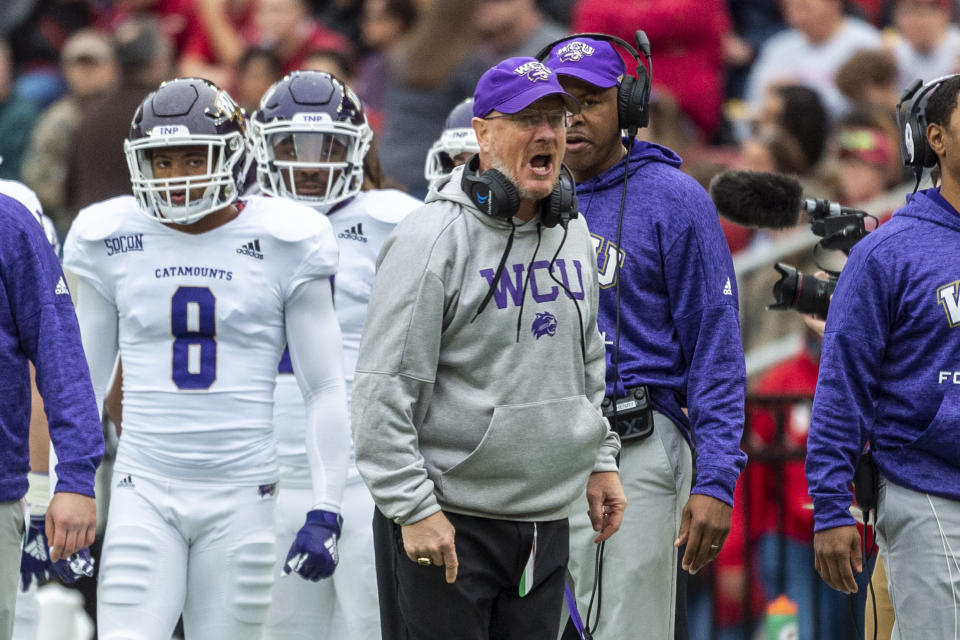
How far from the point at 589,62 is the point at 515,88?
784 mm

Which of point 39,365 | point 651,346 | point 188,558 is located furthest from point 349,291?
point 39,365

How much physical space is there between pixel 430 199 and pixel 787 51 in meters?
5.95

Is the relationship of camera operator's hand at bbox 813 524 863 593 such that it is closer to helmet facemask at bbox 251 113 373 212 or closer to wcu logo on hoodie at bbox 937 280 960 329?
wcu logo on hoodie at bbox 937 280 960 329

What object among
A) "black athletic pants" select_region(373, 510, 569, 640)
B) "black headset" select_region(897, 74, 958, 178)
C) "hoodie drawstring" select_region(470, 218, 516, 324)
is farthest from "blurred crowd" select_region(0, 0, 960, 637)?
"hoodie drawstring" select_region(470, 218, 516, 324)

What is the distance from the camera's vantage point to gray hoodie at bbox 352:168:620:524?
3785 mm

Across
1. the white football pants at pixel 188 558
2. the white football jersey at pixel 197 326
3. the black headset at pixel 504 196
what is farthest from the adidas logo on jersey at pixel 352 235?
the black headset at pixel 504 196

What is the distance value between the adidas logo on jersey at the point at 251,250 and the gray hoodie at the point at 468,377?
0.99 metres

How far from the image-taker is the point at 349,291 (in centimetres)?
567

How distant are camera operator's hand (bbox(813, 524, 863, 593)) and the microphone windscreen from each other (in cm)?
122

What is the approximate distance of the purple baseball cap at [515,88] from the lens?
388 cm

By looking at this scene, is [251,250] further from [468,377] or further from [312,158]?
[468,377]

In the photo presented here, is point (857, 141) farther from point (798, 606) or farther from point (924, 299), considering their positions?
point (924, 299)

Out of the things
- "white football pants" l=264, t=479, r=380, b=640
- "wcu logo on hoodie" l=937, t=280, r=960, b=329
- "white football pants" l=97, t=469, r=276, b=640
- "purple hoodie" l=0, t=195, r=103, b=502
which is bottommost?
"white football pants" l=264, t=479, r=380, b=640

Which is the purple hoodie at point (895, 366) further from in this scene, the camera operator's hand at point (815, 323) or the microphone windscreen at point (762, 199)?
the microphone windscreen at point (762, 199)
